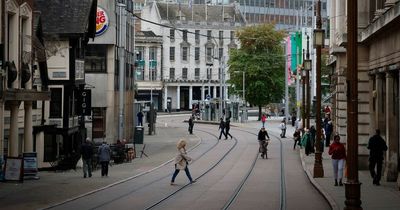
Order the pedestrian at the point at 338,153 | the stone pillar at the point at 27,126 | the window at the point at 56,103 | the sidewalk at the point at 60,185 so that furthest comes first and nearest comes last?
the window at the point at 56,103, the stone pillar at the point at 27,126, the pedestrian at the point at 338,153, the sidewalk at the point at 60,185

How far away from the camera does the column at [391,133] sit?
2292 cm

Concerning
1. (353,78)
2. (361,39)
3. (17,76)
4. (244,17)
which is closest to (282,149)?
(361,39)

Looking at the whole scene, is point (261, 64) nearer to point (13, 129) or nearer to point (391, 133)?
point (13, 129)

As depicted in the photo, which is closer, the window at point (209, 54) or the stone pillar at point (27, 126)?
the stone pillar at point (27, 126)

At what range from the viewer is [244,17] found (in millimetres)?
129875

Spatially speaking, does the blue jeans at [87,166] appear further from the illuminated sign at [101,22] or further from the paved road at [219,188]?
the illuminated sign at [101,22]

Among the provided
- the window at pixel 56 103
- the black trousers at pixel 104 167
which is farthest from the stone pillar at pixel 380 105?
the window at pixel 56 103

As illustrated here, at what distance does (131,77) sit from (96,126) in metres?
11.9

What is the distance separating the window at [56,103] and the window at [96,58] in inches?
484

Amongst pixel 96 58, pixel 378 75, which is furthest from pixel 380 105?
pixel 96 58

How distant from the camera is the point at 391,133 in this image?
23.2 meters

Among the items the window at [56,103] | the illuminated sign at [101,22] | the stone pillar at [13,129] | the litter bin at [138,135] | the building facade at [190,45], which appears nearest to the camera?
the stone pillar at [13,129]

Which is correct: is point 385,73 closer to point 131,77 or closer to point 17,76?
point 17,76

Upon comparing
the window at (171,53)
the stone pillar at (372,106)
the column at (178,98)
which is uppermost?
the window at (171,53)
